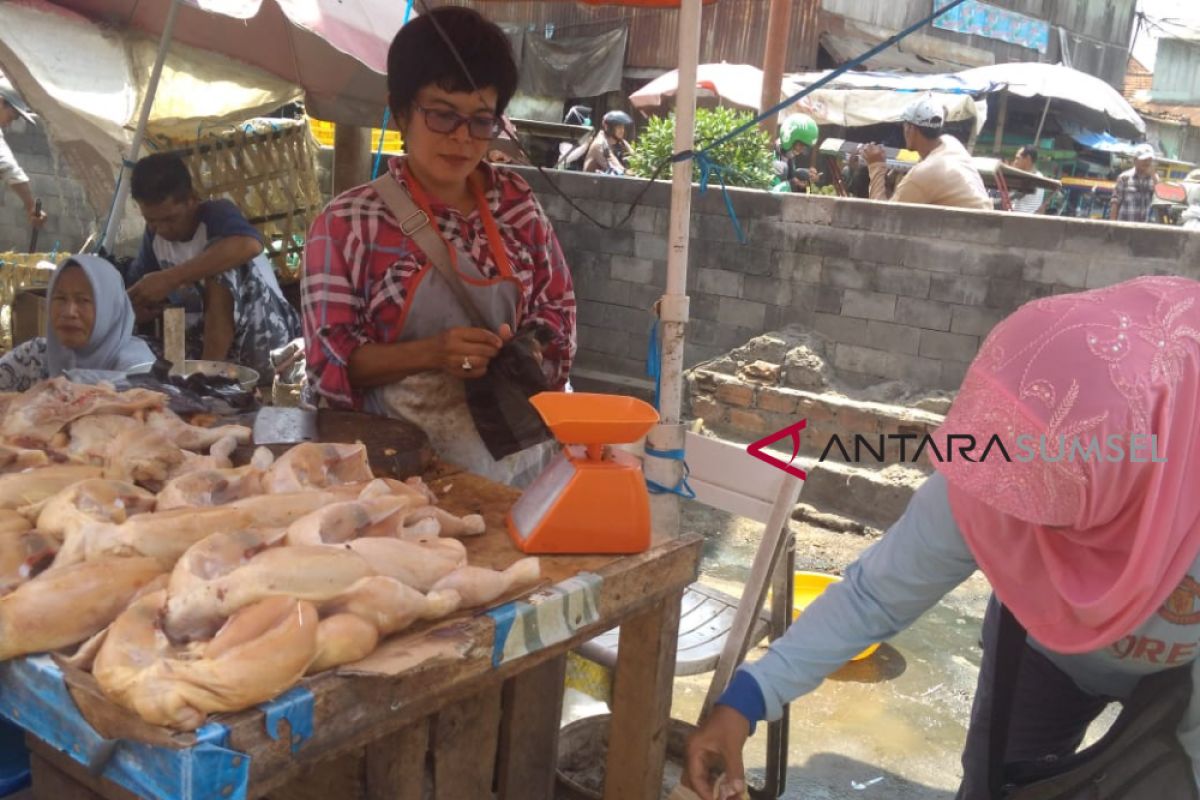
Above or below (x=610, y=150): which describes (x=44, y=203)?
below

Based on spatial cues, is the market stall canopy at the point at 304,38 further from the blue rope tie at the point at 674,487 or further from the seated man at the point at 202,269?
the blue rope tie at the point at 674,487

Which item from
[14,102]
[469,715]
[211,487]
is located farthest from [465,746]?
[14,102]

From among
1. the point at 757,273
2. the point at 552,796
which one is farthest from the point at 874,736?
the point at 757,273

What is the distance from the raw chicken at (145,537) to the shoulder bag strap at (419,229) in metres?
1.11

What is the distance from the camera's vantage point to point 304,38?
5223 millimetres

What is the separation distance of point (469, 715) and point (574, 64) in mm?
17152

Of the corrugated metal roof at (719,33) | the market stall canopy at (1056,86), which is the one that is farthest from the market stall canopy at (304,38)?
the corrugated metal roof at (719,33)

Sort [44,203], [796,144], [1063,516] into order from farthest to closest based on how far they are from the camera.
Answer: [796,144], [44,203], [1063,516]

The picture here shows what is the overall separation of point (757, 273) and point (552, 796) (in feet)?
14.5

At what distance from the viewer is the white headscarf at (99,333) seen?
3512 mm

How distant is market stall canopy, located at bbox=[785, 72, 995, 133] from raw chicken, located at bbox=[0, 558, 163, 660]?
1312 cm

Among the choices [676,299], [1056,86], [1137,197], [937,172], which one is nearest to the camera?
[676,299]

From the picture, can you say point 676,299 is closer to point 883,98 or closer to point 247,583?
point 247,583

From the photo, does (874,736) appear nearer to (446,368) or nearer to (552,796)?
(552,796)
